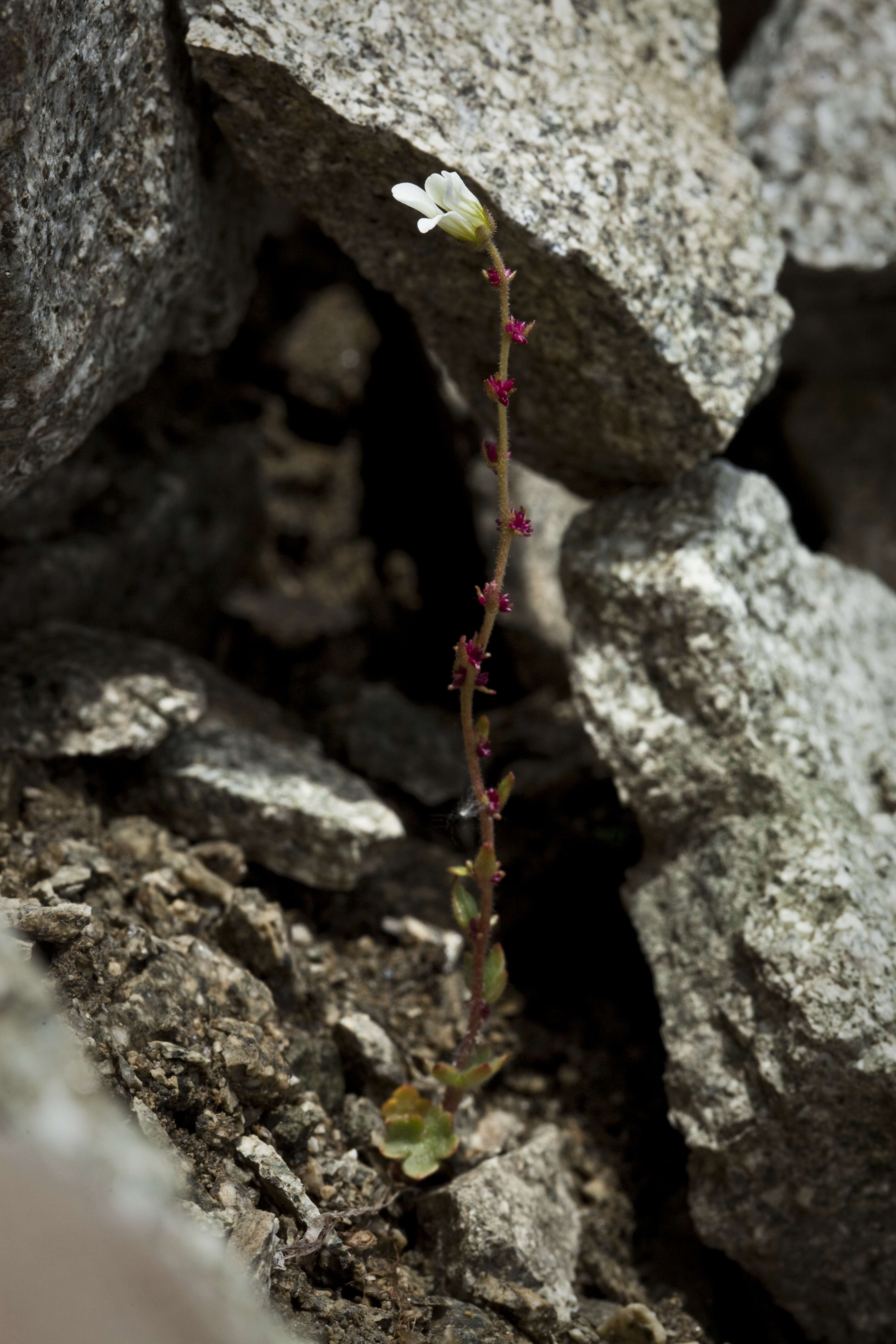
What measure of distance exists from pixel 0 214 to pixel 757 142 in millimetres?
2103

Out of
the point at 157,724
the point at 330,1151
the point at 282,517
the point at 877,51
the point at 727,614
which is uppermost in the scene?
the point at 877,51

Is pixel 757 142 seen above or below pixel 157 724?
above

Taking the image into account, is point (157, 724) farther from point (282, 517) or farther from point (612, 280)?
point (282, 517)

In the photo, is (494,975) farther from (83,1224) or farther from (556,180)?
(556,180)

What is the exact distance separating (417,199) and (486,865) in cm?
117

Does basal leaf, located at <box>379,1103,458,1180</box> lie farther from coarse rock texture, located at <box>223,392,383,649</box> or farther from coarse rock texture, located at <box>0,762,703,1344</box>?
coarse rock texture, located at <box>223,392,383,649</box>

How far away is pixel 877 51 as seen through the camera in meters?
2.96

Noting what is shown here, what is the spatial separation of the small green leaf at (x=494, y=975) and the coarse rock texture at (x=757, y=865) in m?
0.41

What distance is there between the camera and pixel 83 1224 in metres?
1.21

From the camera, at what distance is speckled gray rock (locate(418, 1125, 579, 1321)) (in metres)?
1.95

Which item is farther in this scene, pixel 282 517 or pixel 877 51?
pixel 282 517

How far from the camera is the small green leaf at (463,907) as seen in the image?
210cm

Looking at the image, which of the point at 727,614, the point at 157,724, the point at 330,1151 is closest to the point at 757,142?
the point at 727,614

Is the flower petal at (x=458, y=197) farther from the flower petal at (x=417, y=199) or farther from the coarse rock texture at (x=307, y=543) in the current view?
the coarse rock texture at (x=307, y=543)
